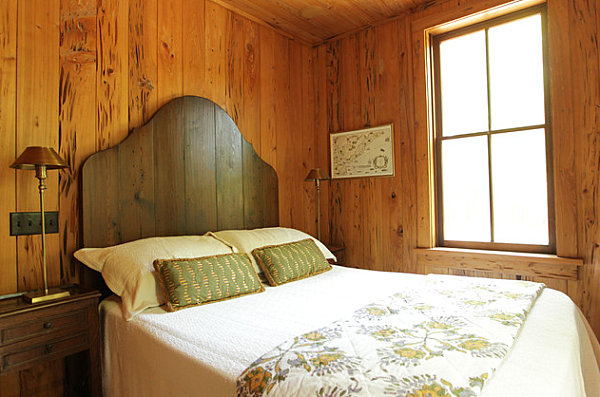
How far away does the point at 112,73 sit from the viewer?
218cm

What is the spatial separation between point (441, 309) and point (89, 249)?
5.90 feet

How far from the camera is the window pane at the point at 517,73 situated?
2539 mm

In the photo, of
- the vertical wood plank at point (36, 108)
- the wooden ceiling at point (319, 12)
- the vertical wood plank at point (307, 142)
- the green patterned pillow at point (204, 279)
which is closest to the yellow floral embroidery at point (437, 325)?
the green patterned pillow at point (204, 279)

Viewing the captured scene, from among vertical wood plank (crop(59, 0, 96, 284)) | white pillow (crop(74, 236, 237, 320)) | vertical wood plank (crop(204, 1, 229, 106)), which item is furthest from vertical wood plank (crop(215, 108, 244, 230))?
vertical wood plank (crop(59, 0, 96, 284))

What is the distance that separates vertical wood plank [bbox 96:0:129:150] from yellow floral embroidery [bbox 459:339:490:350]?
2.10m

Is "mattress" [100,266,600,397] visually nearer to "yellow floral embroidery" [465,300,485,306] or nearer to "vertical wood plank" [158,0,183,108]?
"yellow floral embroidery" [465,300,485,306]

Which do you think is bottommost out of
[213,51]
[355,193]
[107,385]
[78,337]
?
[107,385]

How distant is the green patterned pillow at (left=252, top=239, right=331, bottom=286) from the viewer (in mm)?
2137

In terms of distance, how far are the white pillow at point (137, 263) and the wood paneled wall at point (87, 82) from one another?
0.26 m

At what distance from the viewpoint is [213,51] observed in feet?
8.92

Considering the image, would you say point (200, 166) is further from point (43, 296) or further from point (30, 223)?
point (43, 296)

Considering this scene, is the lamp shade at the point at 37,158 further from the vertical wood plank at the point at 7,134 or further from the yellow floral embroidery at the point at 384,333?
the yellow floral embroidery at the point at 384,333

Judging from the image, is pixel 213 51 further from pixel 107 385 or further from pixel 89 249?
pixel 107 385

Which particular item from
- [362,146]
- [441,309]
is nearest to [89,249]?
[441,309]
